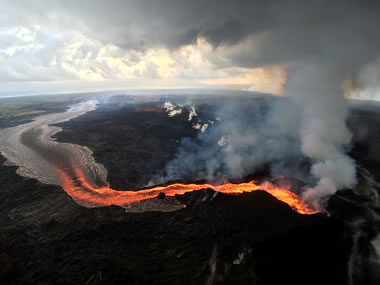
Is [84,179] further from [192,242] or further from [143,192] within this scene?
[192,242]

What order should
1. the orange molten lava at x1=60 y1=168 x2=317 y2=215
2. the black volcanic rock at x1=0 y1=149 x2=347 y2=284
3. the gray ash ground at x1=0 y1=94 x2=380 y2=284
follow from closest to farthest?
1. the gray ash ground at x1=0 y1=94 x2=380 y2=284
2. the black volcanic rock at x1=0 y1=149 x2=347 y2=284
3. the orange molten lava at x1=60 y1=168 x2=317 y2=215

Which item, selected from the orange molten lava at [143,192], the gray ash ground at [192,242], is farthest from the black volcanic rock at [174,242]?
the orange molten lava at [143,192]

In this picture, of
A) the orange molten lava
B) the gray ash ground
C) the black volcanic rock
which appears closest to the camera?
the gray ash ground

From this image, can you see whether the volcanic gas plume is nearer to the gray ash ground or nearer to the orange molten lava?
the orange molten lava

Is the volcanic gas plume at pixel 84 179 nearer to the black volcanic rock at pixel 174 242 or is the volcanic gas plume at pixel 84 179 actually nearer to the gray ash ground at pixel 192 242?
the gray ash ground at pixel 192 242

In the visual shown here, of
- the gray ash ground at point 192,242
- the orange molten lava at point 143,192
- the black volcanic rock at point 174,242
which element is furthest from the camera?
the orange molten lava at point 143,192

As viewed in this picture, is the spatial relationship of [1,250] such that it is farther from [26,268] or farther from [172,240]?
[172,240]

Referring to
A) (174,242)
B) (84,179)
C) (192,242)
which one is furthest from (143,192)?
(84,179)

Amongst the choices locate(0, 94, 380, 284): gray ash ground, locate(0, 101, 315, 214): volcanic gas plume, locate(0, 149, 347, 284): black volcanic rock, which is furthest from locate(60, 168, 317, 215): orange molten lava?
locate(0, 149, 347, 284): black volcanic rock
